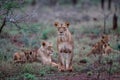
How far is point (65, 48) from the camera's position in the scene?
531 inches

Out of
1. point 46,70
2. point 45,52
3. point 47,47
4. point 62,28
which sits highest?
point 62,28

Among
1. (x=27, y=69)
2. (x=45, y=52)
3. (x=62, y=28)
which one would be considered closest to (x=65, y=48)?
(x=62, y=28)

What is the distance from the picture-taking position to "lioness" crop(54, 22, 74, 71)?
1343 cm

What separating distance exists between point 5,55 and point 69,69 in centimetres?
263

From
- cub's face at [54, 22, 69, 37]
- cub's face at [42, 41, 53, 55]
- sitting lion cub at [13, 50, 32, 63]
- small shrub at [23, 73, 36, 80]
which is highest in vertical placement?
cub's face at [54, 22, 69, 37]

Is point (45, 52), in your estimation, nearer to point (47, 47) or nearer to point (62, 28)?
point (47, 47)

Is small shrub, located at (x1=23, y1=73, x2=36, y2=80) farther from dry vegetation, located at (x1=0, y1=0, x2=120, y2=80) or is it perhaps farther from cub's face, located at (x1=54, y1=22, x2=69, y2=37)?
cub's face, located at (x1=54, y1=22, x2=69, y2=37)

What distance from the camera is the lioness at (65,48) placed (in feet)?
44.1

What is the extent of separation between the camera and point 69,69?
529 inches

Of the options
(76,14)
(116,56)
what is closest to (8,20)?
(116,56)

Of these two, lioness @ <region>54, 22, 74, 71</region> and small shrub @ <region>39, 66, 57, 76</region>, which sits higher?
lioness @ <region>54, 22, 74, 71</region>

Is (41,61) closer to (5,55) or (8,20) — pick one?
(5,55)

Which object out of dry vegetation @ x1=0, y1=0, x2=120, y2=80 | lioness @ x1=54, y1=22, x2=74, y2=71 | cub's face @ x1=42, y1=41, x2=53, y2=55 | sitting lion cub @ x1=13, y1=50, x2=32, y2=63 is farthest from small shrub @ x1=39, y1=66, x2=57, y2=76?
cub's face @ x1=42, y1=41, x2=53, y2=55

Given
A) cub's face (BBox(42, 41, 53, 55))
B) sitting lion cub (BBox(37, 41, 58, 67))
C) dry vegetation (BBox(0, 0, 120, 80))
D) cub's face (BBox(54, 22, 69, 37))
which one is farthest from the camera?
cub's face (BBox(42, 41, 53, 55))
